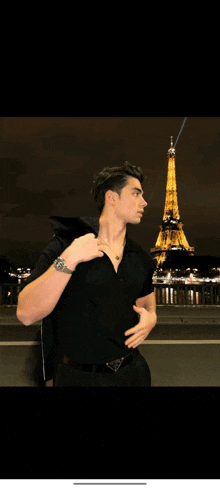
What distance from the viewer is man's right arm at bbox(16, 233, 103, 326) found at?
176 cm

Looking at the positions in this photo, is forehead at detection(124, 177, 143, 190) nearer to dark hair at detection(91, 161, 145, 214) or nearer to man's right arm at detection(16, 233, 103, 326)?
dark hair at detection(91, 161, 145, 214)

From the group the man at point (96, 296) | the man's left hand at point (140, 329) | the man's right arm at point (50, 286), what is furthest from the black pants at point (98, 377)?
the man's right arm at point (50, 286)

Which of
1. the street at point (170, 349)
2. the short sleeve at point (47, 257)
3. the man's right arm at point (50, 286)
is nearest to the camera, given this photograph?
the man's right arm at point (50, 286)

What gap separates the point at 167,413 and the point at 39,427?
0.79 meters

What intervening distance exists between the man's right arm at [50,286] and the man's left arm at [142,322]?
377 millimetres

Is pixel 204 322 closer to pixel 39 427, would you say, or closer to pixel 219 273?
pixel 39 427

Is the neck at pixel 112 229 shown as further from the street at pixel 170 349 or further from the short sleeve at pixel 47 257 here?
the street at pixel 170 349

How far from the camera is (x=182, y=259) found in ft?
267

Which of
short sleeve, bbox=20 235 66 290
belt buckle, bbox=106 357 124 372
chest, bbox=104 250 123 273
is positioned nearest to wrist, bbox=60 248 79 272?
short sleeve, bbox=20 235 66 290

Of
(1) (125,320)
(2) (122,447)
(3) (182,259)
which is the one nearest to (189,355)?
(2) (122,447)

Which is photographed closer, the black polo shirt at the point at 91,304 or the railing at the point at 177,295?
the black polo shirt at the point at 91,304

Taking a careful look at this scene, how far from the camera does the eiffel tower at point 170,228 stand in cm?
7775

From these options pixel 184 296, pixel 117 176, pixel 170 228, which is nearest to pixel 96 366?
pixel 117 176

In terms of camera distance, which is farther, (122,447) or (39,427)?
(39,427)
